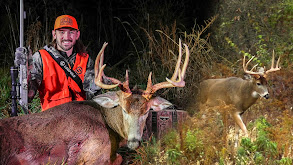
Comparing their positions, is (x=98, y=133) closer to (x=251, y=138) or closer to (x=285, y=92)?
(x=251, y=138)

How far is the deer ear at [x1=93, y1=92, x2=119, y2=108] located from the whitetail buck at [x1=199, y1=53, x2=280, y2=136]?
175 cm

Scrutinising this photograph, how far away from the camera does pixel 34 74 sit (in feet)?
11.9

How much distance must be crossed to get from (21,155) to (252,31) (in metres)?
3.98

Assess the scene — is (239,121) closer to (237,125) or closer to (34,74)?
(237,125)

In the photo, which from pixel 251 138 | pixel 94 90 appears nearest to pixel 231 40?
pixel 251 138

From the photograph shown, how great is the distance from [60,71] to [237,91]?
3295mm

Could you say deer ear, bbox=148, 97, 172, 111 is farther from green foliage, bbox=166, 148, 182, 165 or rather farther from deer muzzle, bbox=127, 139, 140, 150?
green foliage, bbox=166, 148, 182, 165

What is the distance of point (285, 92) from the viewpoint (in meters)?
4.81

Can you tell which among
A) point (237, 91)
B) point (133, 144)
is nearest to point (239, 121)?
point (237, 91)

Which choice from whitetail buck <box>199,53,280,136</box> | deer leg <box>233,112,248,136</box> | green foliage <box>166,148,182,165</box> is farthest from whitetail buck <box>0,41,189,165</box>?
whitetail buck <box>199,53,280,136</box>

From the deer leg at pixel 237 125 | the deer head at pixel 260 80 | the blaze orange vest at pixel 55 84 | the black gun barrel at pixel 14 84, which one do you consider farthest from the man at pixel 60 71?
the deer head at pixel 260 80

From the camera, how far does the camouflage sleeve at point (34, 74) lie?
11.9 ft

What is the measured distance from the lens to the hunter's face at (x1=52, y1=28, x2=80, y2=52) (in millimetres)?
3655

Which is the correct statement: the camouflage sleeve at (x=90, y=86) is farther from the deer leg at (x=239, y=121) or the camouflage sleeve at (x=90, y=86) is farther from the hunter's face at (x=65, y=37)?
the deer leg at (x=239, y=121)
